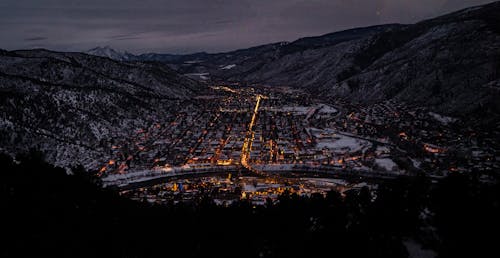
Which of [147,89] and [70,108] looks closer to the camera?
[70,108]

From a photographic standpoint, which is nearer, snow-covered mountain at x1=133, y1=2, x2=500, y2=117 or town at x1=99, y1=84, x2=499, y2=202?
town at x1=99, y1=84, x2=499, y2=202

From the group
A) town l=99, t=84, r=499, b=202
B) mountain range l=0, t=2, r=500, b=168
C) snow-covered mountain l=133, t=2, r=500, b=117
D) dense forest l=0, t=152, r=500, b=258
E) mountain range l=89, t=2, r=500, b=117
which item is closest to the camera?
→ dense forest l=0, t=152, r=500, b=258

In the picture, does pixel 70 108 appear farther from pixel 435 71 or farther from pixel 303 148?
pixel 435 71

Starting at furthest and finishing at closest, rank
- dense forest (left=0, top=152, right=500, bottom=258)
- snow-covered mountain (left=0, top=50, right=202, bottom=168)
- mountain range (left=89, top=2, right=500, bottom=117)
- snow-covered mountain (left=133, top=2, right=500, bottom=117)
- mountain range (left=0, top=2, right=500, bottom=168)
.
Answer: mountain range (left=89, top=2, right=500, bottom=117) → snow-covered mountain (left=133, top=2, right=500, bottom=117) → mountain range (left=0, top=2, right=500, bottom=168) → snow-covered mountain (left=0, top=50, right=202, bottom=168) → dense forest (left=0, top=152, right=500, bottom=258)

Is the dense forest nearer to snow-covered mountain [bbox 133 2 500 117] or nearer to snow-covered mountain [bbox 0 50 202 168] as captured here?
snow-covered mountain [bbox 0 50 202 168]

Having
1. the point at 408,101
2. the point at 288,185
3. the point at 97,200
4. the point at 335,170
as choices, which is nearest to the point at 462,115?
the point at 408,101

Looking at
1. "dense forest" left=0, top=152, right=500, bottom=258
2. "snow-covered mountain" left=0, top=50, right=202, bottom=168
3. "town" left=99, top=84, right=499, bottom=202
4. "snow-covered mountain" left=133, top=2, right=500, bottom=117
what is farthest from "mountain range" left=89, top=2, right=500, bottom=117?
"snow-covered mountain" left=0, top=50, right=202, bottom=168

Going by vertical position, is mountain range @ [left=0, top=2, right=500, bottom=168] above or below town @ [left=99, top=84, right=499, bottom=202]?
above

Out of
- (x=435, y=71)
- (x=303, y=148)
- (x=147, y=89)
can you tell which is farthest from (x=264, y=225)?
(x=147, y=89)
